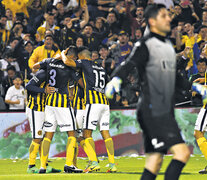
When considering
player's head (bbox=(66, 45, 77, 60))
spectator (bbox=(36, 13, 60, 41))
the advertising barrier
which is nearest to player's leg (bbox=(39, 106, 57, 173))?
player's head (bbox=(66, 45, 77, 60))

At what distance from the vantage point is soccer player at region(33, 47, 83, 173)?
34.9 ft

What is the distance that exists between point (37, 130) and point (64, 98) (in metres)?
0.92

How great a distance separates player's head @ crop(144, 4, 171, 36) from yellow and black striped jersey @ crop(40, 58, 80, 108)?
4.61 m

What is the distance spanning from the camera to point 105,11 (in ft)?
63.1

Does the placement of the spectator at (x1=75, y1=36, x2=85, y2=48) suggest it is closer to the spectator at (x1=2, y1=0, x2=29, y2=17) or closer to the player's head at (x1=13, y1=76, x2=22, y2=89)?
the player's head at (x1=13, y1=76, x2=22, y2=89)

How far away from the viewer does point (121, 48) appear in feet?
55.2

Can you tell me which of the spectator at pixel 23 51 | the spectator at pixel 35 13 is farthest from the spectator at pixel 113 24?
the spectator at pixel 23 51

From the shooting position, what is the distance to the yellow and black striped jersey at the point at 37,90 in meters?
10.8

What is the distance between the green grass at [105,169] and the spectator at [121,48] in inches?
127

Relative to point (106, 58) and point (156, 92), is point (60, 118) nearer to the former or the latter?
point (156, 92)

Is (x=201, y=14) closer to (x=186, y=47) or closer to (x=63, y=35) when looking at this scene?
(x=186, y=47)

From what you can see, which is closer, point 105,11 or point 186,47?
point 186,47

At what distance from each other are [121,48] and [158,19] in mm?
10643

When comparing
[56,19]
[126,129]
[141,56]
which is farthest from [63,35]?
[141,56]
